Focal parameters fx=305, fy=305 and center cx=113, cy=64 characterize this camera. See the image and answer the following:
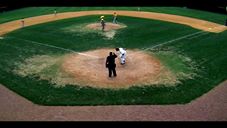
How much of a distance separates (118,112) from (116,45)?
1206 cm

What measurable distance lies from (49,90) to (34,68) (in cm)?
420

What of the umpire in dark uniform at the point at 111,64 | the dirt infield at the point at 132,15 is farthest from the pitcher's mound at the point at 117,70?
the dirt infield at the point at 132,15

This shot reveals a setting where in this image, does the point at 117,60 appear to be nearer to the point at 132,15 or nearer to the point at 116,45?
the point at 116,45

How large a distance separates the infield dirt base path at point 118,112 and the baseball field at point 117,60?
0.52 meters

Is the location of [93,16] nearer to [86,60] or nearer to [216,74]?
[86,60]

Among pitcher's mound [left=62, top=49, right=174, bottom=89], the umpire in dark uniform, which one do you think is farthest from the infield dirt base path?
the umpire in dark uniform

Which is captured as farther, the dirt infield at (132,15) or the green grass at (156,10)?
the green grass at (156,10)

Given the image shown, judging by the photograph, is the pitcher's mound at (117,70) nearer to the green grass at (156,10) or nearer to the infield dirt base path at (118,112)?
the infield dirt base path at (118,112)

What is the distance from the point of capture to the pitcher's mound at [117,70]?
1697 cm
